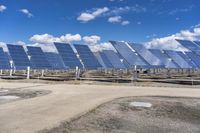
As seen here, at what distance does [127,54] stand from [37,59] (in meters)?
12.3

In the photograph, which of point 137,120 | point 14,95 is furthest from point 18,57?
point 137,120

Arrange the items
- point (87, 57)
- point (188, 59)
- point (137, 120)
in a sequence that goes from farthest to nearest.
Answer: point (188, 59)
point (87, 57)
point (137, 120)

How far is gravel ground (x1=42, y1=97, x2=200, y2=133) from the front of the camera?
31.2ft

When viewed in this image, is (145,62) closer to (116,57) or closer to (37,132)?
(116,57)

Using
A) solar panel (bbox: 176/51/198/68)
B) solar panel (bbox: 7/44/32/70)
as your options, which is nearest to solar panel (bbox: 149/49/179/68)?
solar panel (bbox: 176/51/198/68)

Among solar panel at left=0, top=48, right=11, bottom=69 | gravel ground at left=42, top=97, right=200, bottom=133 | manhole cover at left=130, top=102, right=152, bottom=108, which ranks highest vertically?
solar panel at left=0, top=48, right=11, bottom=69

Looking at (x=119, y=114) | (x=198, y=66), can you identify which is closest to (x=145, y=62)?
(x=198, y=66)

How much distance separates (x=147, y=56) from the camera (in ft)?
163

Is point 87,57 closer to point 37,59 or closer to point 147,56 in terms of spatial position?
point 37,59

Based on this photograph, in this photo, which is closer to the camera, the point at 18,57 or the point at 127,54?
the point at 18,57

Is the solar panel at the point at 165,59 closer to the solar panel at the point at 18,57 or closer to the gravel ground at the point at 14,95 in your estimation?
the solar panel at the point at 18,57

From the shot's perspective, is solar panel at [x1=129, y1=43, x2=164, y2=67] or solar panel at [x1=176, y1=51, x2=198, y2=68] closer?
solar panel at [x1=129, y1=43, x2=164, y2=67]

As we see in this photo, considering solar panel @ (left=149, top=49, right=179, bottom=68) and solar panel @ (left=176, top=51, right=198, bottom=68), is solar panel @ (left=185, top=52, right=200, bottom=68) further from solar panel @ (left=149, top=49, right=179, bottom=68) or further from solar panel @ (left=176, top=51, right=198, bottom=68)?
solar panel @ (left=149, top=49, right=179, bottom=68)

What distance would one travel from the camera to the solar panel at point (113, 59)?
49272 mm
